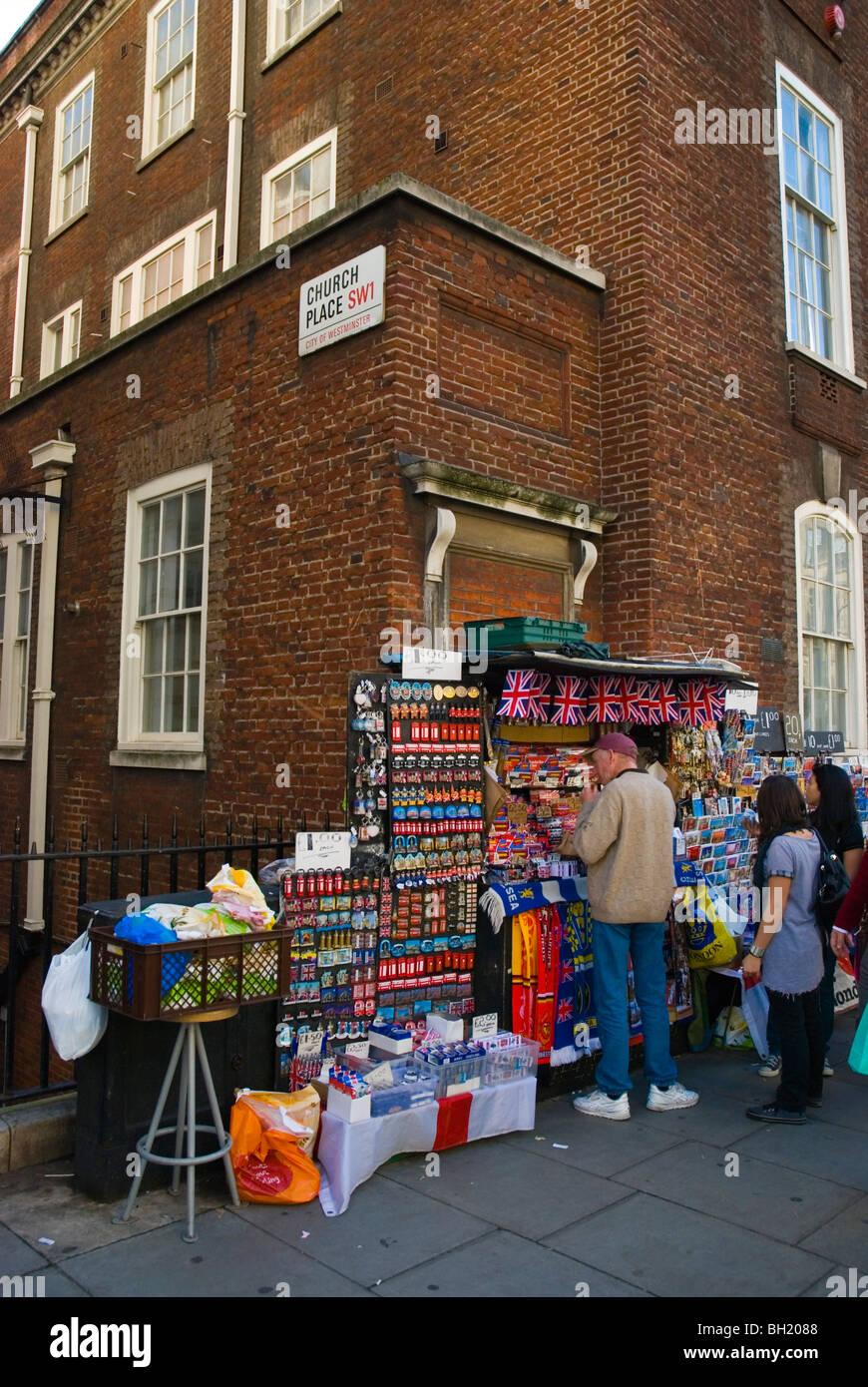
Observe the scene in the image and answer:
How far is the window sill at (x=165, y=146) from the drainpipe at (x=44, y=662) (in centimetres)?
602

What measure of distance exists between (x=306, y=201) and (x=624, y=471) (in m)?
6.52

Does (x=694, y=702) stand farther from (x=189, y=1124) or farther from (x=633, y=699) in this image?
(x=189, y=1124)

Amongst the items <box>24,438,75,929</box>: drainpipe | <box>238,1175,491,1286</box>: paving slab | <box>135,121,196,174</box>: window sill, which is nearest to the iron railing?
<box>24,438,75,929</box>: drainpipe

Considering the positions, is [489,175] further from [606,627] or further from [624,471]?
[606,627]

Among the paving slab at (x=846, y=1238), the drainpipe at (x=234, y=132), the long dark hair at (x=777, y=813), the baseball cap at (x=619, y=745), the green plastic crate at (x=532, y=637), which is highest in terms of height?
the drainpipe at (x=234, y=132)

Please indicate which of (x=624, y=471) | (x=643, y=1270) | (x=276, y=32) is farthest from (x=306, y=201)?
(x=643, y=1270)

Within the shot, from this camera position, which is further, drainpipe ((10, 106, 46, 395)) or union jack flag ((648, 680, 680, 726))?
drainpipe ((10, 106, 46, 395))

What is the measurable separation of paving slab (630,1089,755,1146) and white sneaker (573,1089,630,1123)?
77 millimetres

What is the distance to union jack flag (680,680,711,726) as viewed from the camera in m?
7.38

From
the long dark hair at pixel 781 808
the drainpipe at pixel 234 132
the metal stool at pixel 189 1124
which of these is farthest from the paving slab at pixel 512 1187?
the drainpipe at pixel 234 132

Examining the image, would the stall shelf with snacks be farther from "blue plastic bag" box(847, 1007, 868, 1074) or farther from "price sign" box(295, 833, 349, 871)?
"blue plastic bag" box(847, 1007, 868, 1074)

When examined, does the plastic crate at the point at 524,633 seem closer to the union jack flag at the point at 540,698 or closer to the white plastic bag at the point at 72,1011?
the union jack flag at the point at 540,698

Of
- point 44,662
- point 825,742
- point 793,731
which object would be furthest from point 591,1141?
point 44,662

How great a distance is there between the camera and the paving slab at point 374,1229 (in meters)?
3.96
